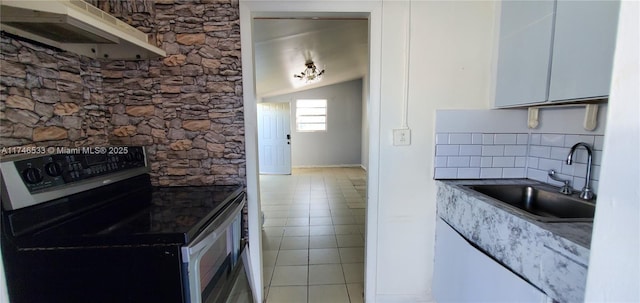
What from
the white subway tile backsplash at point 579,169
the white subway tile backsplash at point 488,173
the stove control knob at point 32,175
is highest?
the stove control knob at point 32,175

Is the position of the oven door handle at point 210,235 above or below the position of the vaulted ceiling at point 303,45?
below

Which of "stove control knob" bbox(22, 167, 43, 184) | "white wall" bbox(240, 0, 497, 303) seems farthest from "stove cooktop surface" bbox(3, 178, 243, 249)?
"white wall" bbox(240, 0, 497, 303)

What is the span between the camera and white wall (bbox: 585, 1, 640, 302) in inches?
12.9

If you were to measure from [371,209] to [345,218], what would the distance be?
73.3 inches

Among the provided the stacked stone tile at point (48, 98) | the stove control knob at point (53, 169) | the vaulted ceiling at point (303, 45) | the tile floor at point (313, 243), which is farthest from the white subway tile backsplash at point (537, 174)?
the stacked stone tile at point (48, 98)

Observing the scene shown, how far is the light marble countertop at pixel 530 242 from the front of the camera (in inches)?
34.0

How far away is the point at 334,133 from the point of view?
25.2 ft

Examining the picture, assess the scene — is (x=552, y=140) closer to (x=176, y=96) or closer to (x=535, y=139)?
(x=535, y=139)

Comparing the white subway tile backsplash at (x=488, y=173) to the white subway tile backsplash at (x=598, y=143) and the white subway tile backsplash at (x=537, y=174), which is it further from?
the white subway tile backsplash at (x=598, y=143)

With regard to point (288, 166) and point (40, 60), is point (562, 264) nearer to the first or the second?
point (40, 60)

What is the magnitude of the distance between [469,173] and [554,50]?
785 mm

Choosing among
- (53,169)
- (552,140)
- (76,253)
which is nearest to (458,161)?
Answer: (552,140)

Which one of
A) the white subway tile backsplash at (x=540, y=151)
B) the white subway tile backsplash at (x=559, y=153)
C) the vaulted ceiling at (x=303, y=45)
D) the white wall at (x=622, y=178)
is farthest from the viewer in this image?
the vaulted ceiling at (x=303, y=45)

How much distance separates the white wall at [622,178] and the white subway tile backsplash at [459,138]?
53.6 inches
